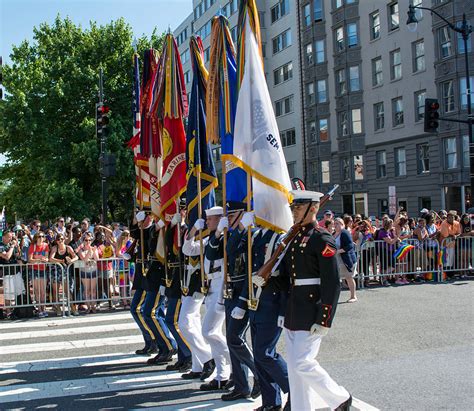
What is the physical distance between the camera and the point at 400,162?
115 feet

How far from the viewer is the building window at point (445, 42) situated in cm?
3056

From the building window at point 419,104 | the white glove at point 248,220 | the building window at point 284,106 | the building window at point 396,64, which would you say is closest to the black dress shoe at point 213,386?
the white glove at point 248,220

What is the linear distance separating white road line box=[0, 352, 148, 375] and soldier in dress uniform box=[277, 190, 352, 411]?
11.9ft

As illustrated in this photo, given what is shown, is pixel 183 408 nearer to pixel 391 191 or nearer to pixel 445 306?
pixel 445 306

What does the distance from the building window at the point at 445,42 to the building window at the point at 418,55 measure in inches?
59.9

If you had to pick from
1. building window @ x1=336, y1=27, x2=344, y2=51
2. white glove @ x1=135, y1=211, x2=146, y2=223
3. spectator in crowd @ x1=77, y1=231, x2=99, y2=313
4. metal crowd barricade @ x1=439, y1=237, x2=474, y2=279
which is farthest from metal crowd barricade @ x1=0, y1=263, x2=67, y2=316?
building window @ x1=336, y1=27, x2=344, y2=51

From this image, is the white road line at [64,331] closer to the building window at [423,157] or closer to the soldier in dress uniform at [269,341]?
the soldier in dress uniform at [269,341]

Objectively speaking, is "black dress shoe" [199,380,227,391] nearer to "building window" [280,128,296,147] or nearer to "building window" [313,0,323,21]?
"building window" [313,0,323,21]

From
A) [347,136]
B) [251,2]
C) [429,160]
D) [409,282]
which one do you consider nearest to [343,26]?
[347,136]

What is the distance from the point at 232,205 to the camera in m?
6.95

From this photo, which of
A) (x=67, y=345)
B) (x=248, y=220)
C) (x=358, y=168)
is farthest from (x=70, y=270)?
(x=358, y=168)

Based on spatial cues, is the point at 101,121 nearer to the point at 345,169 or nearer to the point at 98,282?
the point at 98,282

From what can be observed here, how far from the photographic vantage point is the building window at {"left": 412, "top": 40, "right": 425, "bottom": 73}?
107ft

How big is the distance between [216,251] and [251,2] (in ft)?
9.97
